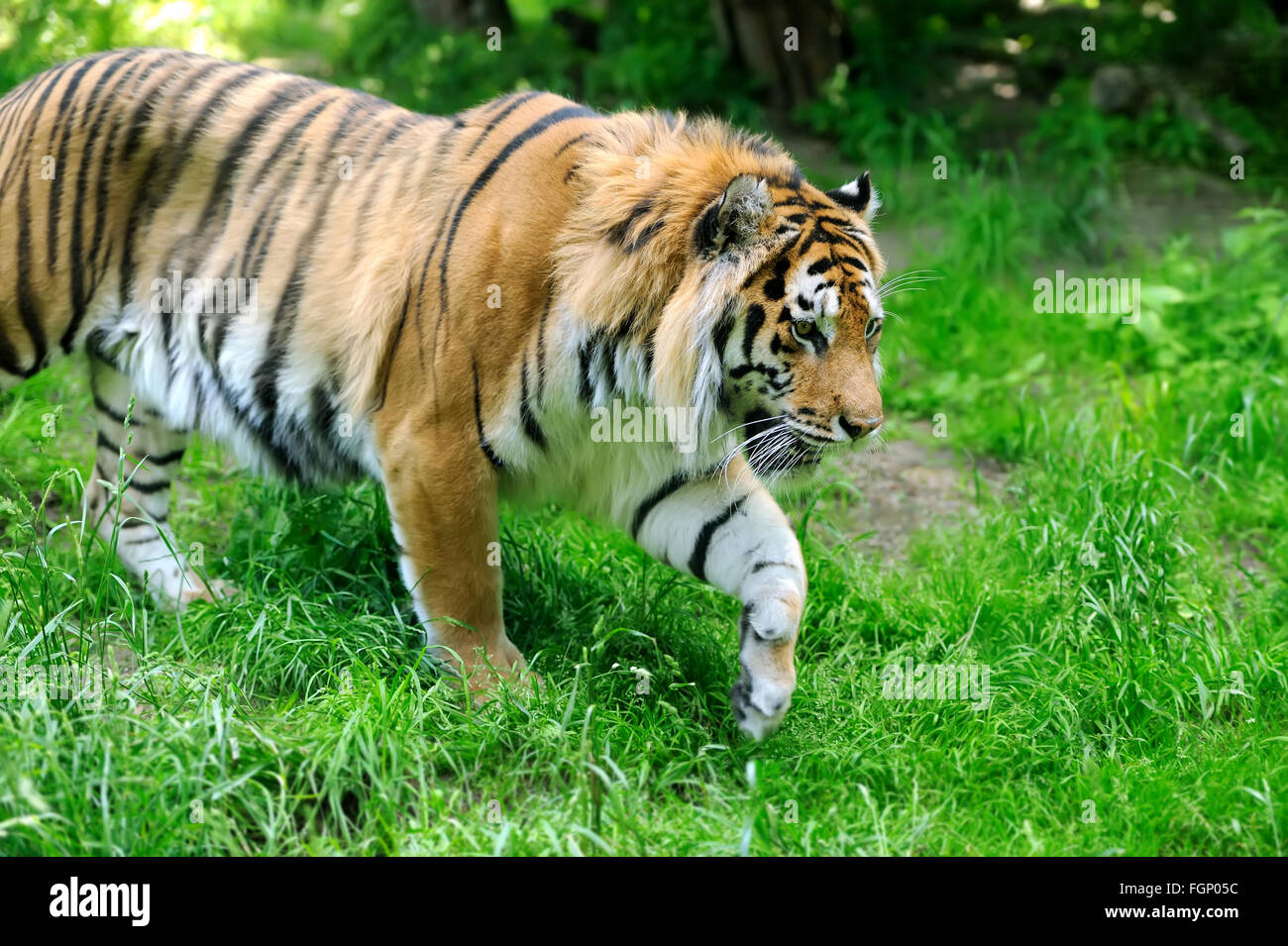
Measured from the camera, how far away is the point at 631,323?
3455mm

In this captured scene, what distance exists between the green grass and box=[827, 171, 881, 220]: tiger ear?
1.27m

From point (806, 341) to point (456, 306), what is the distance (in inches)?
37.7

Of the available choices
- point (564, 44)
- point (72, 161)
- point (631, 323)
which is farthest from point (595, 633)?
point (564, 44)

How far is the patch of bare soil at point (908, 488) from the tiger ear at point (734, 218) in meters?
1.73

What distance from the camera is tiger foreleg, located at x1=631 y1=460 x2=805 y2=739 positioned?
11.4 feet

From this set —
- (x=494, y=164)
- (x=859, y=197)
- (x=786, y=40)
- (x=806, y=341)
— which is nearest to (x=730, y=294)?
(x=806, y=341)

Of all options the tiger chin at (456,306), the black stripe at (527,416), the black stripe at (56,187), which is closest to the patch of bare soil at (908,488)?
the tiger chin at (456,306)

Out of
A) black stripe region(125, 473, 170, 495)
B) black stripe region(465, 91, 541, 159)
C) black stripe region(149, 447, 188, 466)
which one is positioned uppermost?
black stripe region(465, 91, 541, 159)

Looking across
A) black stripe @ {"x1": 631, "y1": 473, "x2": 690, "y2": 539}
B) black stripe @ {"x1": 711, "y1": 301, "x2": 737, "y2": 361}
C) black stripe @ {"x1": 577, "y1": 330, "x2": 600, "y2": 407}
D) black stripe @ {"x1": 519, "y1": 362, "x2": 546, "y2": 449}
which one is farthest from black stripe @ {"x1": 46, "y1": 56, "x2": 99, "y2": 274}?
black stripe @ {"x1": 711, "y1": 301, "x2": 737, "y2": 361}

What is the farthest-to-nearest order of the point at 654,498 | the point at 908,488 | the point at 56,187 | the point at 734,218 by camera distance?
the point at 908,488 < the point at 56,187 < the point at 654,498 < the point at 734,218

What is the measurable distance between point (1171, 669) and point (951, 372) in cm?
228

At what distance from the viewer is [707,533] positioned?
12.4ft

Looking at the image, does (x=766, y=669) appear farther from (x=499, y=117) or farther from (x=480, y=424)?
(x=499, y=117)

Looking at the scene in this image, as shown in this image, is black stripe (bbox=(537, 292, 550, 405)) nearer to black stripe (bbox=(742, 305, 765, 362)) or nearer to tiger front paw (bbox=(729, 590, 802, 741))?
black stripe (bbox=(742, 305, 765, 362))
